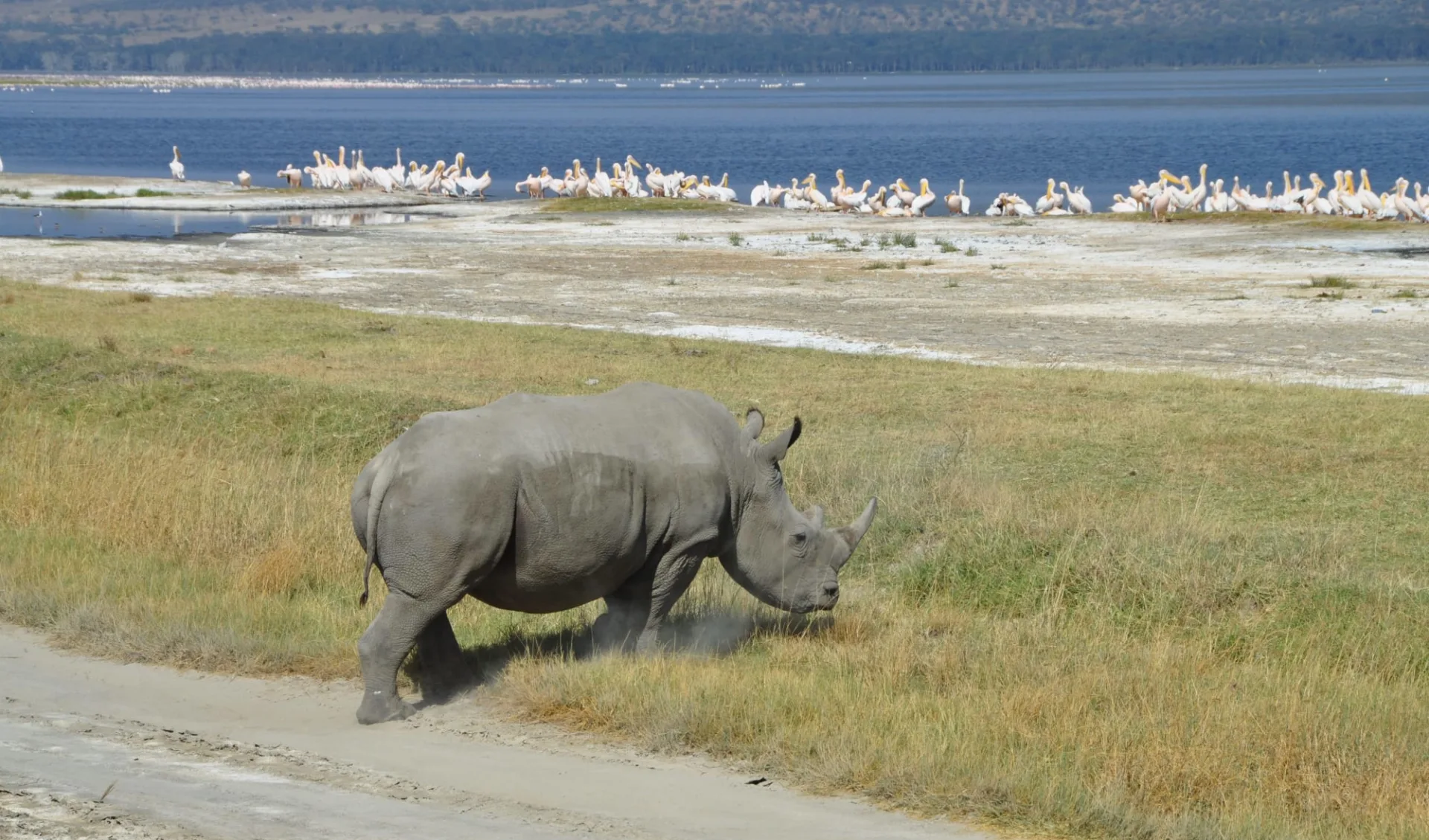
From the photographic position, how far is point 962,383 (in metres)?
16.9

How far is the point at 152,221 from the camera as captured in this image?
43812mm

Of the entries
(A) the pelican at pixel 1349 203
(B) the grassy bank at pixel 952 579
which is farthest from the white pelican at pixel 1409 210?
(B) the grassy bank at pixel 952 579

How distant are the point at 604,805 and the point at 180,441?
8096mm

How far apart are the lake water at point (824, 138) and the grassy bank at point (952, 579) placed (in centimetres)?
4373

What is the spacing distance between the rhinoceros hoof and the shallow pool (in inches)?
1264

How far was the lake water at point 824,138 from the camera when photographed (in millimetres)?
75938

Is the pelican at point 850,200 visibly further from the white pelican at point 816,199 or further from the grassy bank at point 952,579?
the grassy bank at point 952,579

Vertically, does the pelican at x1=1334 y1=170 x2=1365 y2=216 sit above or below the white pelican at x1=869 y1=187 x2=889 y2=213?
above

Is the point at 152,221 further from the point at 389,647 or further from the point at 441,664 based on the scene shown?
the point at 389,647

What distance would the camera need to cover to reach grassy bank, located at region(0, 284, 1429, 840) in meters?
6.97

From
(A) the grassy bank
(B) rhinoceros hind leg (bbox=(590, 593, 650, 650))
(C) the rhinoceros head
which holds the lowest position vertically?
(A) the grassy bank

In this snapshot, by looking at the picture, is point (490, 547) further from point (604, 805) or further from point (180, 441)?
point (180, 441)

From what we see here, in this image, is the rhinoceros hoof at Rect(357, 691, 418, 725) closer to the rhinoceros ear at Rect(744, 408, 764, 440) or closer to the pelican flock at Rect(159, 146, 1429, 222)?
the rhinoceros ear at Rect(744, 408, 764, 440)

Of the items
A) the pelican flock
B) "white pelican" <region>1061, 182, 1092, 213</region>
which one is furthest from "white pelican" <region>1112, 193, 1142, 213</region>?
"white pelican" <region>1061, 182, 1092, 213</region>
